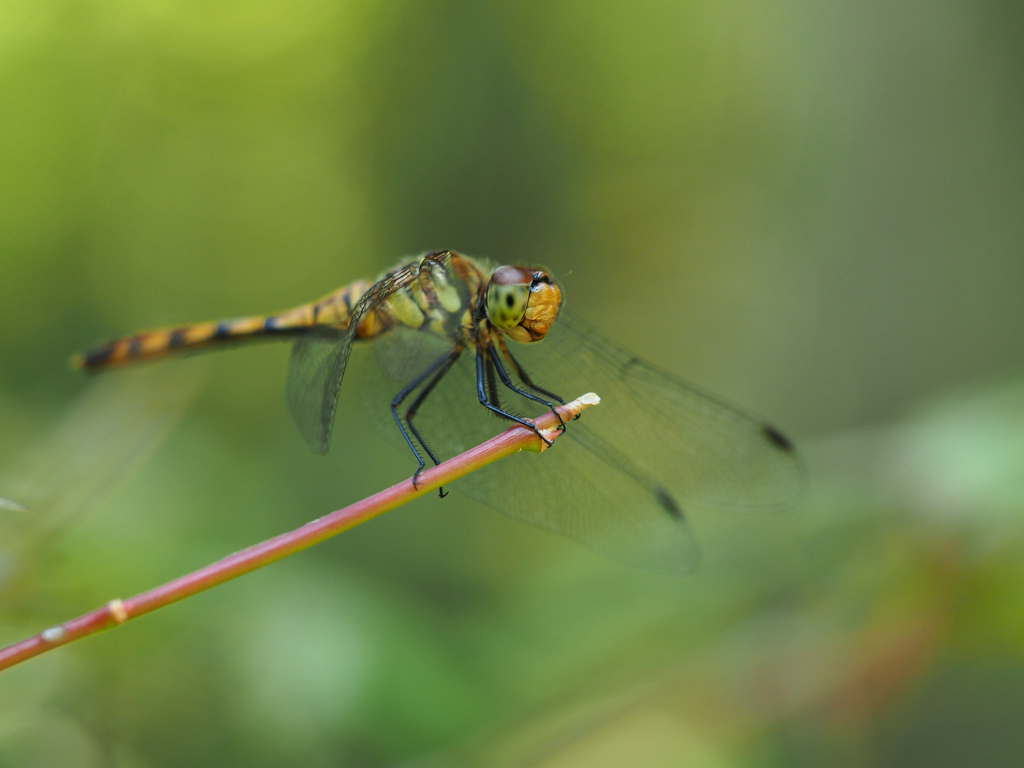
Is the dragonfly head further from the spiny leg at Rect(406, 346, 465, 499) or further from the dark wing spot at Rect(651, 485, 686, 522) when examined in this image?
the dark wing spot at Rect(651, 485, 686, 522)

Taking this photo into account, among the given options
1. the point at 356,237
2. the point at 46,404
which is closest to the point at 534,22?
the point at 356,237

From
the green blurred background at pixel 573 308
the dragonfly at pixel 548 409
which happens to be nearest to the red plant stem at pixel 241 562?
the green blurred background at pixel 573 308

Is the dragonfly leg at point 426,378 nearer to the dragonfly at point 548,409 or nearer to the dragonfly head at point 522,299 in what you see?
the dragonfly at point 548,409

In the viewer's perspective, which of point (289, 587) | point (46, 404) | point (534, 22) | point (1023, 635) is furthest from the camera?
point (534, 22)

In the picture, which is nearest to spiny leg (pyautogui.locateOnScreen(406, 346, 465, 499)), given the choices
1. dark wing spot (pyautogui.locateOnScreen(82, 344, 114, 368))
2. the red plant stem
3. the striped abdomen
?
the striped abdomen

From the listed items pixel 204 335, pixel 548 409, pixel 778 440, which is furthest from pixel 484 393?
pixel 204 335

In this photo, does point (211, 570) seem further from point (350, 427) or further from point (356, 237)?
point (356, 237)
